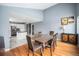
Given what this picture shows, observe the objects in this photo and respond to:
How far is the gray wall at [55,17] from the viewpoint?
197cm

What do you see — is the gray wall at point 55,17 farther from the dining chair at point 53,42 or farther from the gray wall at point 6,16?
the gray wall at point 6,16

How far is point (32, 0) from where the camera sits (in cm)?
191

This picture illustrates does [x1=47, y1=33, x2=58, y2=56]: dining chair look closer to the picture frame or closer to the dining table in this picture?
the dining table

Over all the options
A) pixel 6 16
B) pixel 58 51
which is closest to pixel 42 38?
pixel 58 51

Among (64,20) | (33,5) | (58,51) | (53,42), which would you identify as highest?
(33,5)

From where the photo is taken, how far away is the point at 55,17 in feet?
6.72

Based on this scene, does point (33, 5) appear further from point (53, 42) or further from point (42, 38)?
point (53, 42)

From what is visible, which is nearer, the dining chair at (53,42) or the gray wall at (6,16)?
the gray wall at (6,16)

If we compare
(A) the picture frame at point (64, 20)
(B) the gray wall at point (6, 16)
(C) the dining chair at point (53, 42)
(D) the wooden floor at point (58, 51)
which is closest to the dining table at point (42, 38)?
(C) the dining chair at point (53, 42)

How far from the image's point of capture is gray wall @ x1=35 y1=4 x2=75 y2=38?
6.47 ft

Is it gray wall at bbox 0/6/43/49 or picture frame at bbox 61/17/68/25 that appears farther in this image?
picture frame at bbox 61/17/68/25

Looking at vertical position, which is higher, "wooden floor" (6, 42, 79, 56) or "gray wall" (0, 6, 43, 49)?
"gray wall" (0, 6, 43, 49)

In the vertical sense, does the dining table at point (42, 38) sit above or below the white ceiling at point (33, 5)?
below

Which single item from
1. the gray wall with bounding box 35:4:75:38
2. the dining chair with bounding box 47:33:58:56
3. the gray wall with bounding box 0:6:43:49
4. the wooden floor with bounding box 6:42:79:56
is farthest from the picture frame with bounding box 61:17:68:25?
the gray wall with bounding box 0:6:43:49
